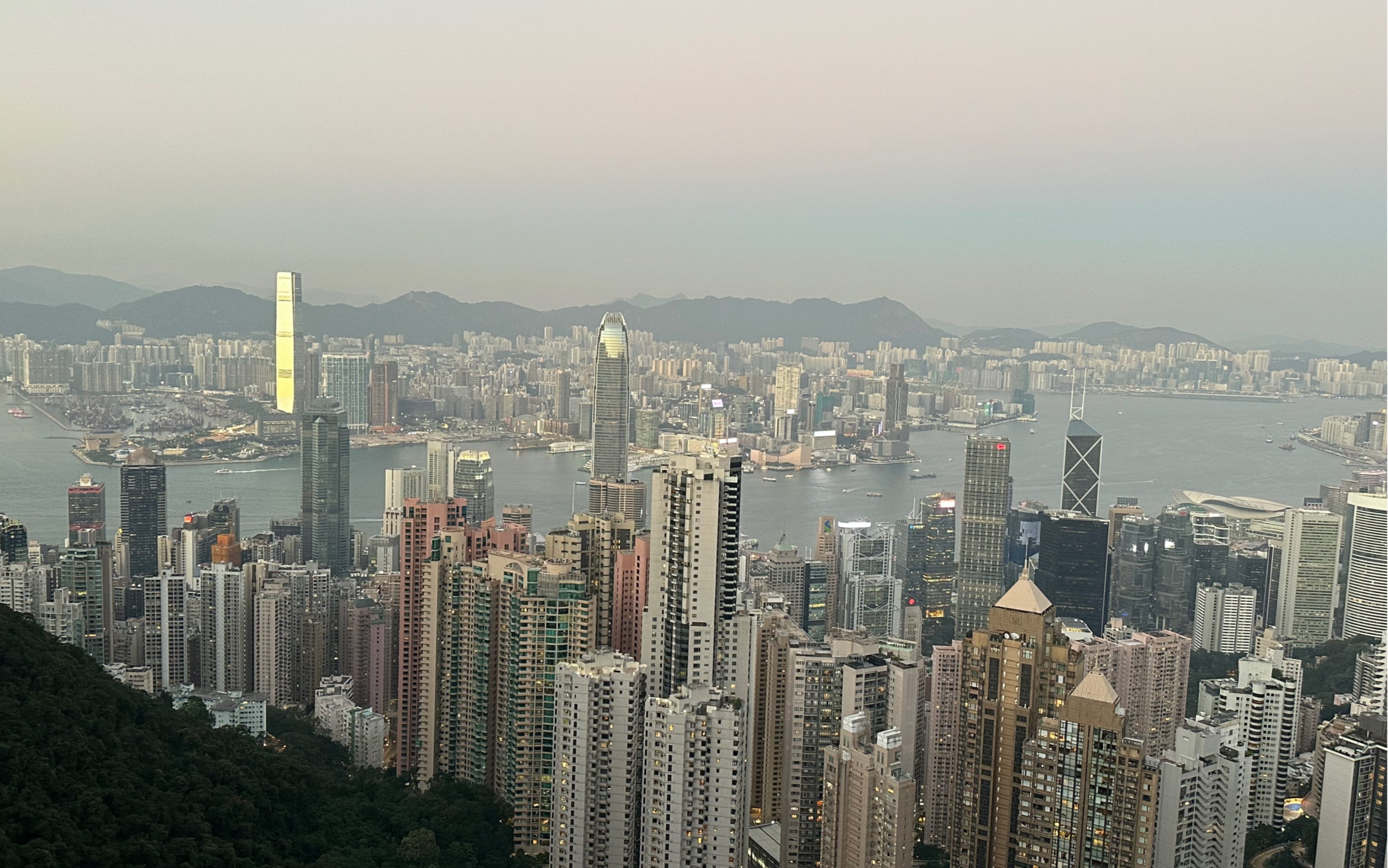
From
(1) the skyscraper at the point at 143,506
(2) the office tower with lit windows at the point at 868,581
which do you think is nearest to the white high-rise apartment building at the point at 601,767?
(2) the office tower with lit windows at the point at 868,581

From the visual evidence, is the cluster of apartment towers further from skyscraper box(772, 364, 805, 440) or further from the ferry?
the ferry

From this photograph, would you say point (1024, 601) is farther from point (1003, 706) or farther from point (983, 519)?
point (983, 519)

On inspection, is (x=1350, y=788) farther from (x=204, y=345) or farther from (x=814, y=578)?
(x=204, y=345)

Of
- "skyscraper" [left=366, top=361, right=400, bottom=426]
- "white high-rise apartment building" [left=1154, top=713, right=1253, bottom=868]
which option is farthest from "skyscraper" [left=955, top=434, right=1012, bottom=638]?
"skyscraper" [left=366, top=361, right=400, bottom=426]

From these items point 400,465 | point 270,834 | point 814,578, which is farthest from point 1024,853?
point 400,465

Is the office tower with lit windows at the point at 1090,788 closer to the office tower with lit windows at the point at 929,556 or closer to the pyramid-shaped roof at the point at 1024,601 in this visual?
the pyramid-shaped roof at the point at 1024,601

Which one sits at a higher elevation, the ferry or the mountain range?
the mountain range
